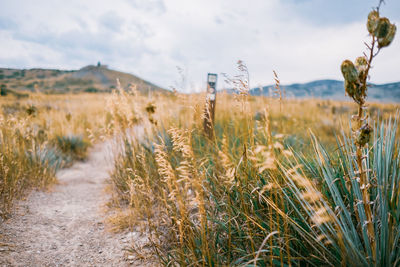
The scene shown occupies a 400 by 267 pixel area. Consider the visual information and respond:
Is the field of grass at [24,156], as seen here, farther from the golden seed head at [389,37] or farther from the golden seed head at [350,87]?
the golden seed head at [389,37]

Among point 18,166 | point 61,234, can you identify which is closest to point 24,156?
point 18,166

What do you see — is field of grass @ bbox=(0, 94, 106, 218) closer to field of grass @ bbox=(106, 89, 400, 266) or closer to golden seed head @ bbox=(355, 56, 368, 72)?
field of grass @ bbox=(106, 89, 400, 266)

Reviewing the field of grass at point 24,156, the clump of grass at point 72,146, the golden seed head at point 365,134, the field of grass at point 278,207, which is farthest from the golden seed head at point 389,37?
the clump of grass at point 72,146

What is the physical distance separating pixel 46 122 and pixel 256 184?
272 inches

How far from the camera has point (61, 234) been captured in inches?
104

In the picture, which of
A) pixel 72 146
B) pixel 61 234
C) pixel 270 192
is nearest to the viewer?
Answer: pixel 270 192

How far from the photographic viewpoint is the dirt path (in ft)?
7.14

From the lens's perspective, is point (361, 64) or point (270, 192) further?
point (270, 192)

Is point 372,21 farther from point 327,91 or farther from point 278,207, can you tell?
point 327,91

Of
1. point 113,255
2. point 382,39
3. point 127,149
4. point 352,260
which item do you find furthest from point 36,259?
point 382,39

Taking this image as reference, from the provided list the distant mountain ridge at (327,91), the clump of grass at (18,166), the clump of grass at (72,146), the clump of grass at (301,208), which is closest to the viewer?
the clump of grass at (301,208)

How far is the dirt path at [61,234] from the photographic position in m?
2.18

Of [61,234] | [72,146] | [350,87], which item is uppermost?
[350,87]

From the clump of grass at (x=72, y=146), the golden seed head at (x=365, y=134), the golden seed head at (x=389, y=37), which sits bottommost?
the clump of grass at (x=72, y=146)
